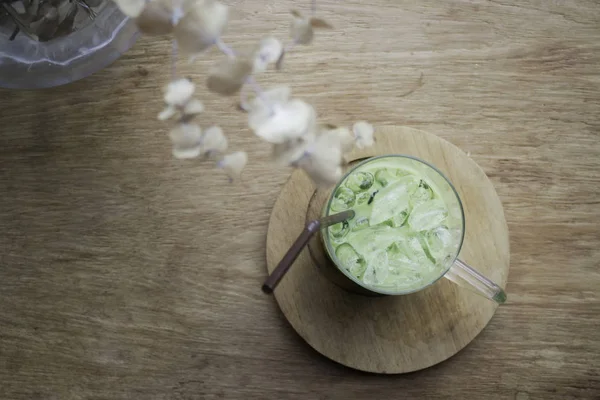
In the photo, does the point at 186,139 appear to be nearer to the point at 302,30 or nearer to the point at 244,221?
the point at 302,30

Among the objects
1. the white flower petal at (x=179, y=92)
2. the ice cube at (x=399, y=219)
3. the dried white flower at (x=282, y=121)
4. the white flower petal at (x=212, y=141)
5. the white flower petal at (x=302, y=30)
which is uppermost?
Answer: the white flower petal at (x=302, y=30)

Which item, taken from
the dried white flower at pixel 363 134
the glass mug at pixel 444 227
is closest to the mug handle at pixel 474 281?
the glass mug at pixel 444 227

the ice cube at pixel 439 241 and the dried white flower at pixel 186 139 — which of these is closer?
the dried white flower at pixel 186 139

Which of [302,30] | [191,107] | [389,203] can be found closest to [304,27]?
[302,30]

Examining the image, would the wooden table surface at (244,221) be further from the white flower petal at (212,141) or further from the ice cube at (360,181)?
the white flower petal at (212,141)

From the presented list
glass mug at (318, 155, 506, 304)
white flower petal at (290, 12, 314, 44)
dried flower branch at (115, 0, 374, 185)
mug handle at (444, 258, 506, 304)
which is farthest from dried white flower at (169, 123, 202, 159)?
mug handle at (444, 258, 506, 304)

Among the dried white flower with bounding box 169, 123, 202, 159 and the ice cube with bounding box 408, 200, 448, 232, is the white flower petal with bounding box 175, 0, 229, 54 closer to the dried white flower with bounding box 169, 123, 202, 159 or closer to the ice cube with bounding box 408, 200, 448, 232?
the dried white flower with bounding box 169, 123, 202, 159

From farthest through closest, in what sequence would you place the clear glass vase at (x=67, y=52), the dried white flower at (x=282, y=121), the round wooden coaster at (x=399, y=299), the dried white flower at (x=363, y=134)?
1. the round wooden coaster at (x=399, y=299)
2. the clear glass vase at (x=67, y=52)
3. the dried white flower at (x=363, y=134)
4. the dried white flower at (x=282, y=121)
